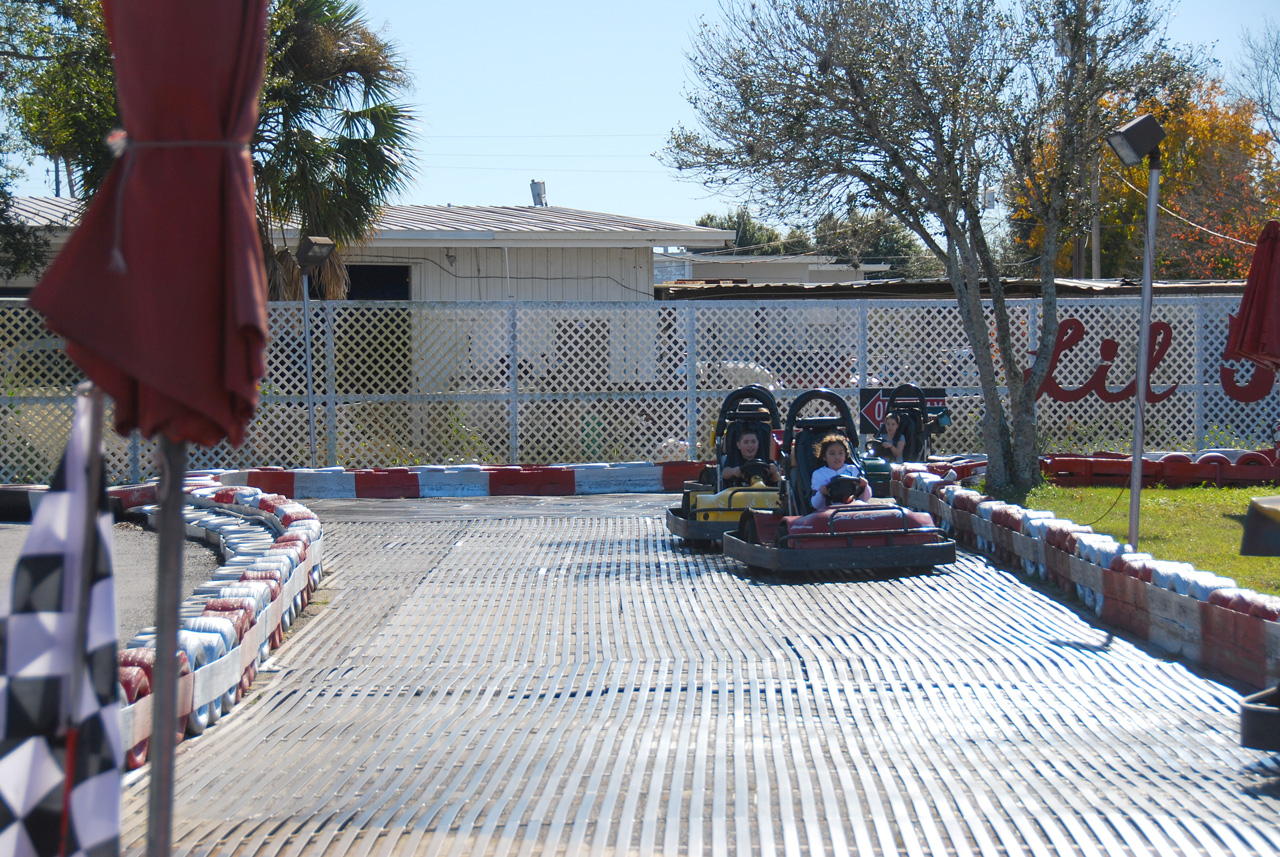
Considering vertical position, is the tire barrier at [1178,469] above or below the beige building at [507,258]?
below

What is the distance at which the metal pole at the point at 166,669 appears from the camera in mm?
2113

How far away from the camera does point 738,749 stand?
4297 mm

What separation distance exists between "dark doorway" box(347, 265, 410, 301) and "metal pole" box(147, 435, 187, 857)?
1709 cm

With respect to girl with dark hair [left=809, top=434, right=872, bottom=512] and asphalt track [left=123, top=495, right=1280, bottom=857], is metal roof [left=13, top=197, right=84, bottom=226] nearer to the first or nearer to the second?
girl with dark hair [left=809, top=434, right=872, bottom=512]

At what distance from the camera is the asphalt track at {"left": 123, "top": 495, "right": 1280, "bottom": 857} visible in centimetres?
349

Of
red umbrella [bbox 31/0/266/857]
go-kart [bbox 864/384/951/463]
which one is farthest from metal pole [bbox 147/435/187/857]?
go-kart [bbox 864/384/951/463]

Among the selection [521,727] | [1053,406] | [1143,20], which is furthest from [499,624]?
[1053,406]

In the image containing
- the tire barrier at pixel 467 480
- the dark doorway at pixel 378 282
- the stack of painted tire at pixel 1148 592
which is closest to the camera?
the stack of painted tire at pixel 1148 592

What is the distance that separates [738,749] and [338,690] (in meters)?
2.03

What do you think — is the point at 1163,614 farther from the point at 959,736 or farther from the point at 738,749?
the point at 738,749

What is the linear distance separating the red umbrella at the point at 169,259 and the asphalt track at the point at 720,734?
165 centimetres

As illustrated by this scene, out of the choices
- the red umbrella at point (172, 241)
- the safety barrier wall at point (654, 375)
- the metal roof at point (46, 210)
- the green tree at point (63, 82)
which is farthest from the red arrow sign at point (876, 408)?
the red umbrella at point (172, 241)

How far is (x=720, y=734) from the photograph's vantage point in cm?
450

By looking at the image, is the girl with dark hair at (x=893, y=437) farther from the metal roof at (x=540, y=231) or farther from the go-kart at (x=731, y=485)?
the metal roof at (x=540, y=231)
